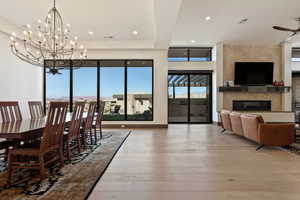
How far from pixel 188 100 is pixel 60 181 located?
7.83 meters

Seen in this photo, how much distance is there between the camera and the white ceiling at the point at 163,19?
565 cm

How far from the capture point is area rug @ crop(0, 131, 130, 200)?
2.62m

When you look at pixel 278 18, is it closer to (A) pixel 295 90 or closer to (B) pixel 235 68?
(B) pixel 235 68

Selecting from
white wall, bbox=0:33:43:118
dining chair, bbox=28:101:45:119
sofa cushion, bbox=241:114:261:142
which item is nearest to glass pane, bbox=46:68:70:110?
white wall, bbox=0:33:43:118

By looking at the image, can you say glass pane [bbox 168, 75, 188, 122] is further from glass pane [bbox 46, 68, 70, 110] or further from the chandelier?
glass pane [bbox 46, 68, 70, 110]

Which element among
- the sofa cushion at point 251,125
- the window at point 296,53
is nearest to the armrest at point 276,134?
the sofa cushion at point 251,125

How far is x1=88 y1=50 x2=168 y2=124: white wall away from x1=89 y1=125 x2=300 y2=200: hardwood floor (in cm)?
351

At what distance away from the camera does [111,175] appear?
131 inches

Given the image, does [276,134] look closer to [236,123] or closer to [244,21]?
[236,123]

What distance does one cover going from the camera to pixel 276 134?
494cm

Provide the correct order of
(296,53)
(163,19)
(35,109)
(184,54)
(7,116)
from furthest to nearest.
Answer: (296,53) < (184,54) < (35,109) < (163,19) < (7,116)

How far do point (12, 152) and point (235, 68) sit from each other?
877 cm

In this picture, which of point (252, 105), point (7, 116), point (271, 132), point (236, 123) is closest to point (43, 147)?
point (7, 116)

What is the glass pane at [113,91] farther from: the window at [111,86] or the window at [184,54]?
the window at [184,54]
